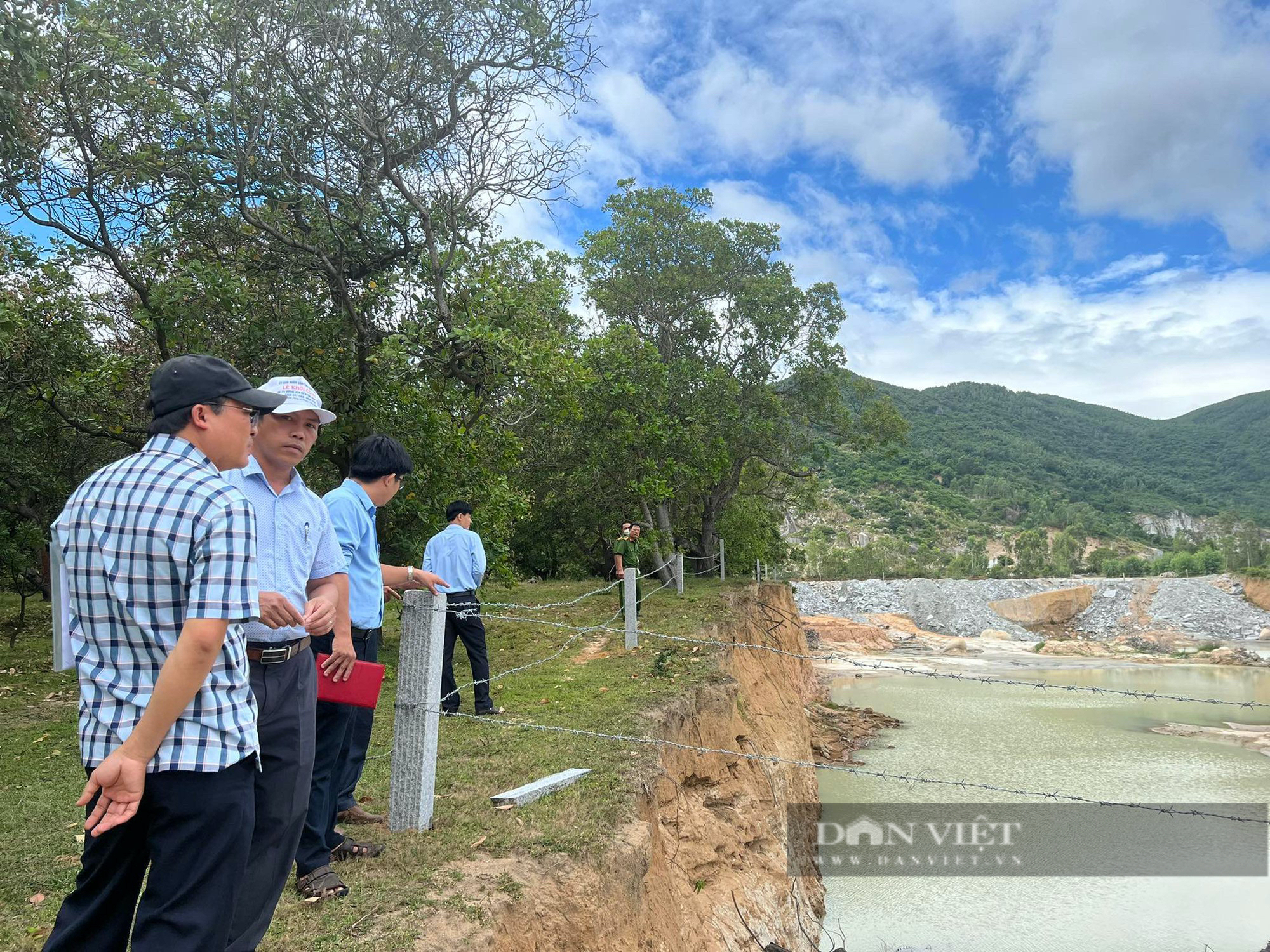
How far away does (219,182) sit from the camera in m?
8.34

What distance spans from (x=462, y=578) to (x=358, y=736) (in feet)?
9.05

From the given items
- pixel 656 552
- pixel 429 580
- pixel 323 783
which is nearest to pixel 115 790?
→ pixel 323 783

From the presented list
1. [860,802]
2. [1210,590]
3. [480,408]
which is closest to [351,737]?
[480,408]

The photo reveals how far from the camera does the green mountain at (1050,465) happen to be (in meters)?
90.1

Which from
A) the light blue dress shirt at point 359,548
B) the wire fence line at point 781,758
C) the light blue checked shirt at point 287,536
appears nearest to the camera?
the light blue checked shirt at point 287,536

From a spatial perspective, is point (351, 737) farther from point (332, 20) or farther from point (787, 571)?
point (787, 571)

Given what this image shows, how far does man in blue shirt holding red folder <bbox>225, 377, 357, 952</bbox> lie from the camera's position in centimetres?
239

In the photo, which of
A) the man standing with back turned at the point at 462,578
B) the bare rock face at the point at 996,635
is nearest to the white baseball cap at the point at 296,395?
the man standing with back turned at the point at 462,578

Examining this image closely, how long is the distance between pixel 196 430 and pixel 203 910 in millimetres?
1224

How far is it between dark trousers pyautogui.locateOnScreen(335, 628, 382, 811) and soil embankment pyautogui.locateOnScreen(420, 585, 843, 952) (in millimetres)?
891

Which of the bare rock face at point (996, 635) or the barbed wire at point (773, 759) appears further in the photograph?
the bare rock face at point (996, 635)

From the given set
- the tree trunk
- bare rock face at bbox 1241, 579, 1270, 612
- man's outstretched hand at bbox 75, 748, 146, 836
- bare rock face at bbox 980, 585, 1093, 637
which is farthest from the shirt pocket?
bare rock face at bbox 1241, 579, 1270, 612

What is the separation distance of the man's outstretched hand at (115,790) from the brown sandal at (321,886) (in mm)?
1797

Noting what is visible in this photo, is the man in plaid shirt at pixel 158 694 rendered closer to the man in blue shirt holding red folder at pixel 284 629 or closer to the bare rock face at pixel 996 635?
the man in blue shirt holding red folder at pixel 284 629
